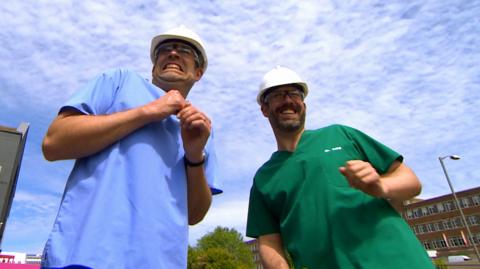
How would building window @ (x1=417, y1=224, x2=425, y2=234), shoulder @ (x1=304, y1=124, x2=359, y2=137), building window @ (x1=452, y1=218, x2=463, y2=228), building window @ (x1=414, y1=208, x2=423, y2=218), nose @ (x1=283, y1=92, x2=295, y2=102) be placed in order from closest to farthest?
shoulder @ (x1=304, y1=124, x2=359, y2=137) → nose @ (x1=283, y1=92, x2=295, y2=102) → building window @ (x1=452, y1=218, x2=463, y2=228) → building window @ (x1=417, y1=224, x2=425, y2=234) → building window @ (x1=414, y1=208, x2=423, y2=218)

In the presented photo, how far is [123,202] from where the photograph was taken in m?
1.65

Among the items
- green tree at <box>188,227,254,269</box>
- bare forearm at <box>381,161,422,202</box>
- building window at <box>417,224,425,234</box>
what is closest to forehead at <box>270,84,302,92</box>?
bare forearm at <box>381,161,422,202</box>

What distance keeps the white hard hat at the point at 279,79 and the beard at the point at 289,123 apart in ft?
0.90

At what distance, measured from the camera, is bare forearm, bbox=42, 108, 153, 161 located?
1743mm

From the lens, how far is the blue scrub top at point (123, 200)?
1479mm

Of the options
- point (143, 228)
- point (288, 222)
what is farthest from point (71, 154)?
point (288, 222)

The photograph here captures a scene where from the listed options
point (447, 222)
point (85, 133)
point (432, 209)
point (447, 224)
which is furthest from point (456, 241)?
point (85, 133)

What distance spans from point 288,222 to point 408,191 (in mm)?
887

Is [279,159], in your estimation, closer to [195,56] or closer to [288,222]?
[288,222]

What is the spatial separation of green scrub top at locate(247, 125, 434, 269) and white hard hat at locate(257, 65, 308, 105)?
1.77 feet

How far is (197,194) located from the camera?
2.29m

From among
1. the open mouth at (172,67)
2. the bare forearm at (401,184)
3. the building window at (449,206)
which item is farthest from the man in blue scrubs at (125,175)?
the building window at (449,206)

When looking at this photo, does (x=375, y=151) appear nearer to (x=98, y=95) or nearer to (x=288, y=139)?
(x=288, y=139)

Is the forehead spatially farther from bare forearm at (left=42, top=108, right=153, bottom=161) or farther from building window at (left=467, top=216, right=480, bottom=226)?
building window at (left=467, top=216, right=480, bottom=226)
